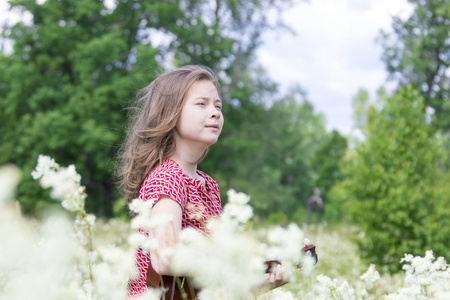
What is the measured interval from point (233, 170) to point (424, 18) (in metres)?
11.6

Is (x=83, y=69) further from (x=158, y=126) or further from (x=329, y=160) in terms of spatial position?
(x=329, y=160)

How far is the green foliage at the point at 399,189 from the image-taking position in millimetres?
7730

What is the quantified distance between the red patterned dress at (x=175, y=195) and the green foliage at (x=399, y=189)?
5.77m

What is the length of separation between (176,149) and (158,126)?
173mm

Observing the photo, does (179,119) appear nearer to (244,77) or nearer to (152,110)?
(152,110)

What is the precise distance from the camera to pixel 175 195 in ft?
7.56

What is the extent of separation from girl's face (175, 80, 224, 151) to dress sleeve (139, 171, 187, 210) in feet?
0.87

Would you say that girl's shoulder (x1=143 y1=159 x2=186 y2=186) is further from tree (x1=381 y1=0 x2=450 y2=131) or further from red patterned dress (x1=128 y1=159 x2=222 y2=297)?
tree (x1=381 y1=0 x2=450 y2=131)

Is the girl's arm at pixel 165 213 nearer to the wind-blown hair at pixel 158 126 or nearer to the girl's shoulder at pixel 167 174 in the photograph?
the girl's shoulder at pixel 167 174

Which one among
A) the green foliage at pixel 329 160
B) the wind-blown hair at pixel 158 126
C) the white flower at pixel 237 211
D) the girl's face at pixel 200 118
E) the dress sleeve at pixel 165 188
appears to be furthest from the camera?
the green foliage at pixel 329 160

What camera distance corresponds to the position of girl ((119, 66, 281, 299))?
240 centimetres

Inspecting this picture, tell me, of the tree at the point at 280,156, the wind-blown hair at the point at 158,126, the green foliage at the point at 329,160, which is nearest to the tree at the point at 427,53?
the tree at the point at 280,156

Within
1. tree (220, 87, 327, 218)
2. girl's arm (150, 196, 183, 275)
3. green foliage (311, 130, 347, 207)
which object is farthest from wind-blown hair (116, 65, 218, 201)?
green foliage (311, 130, 347, 207)

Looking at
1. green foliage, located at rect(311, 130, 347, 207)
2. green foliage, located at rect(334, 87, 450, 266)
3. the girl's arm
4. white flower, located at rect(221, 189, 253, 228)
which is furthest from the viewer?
green foliage, located at rect(311, 130, 347, 207)
